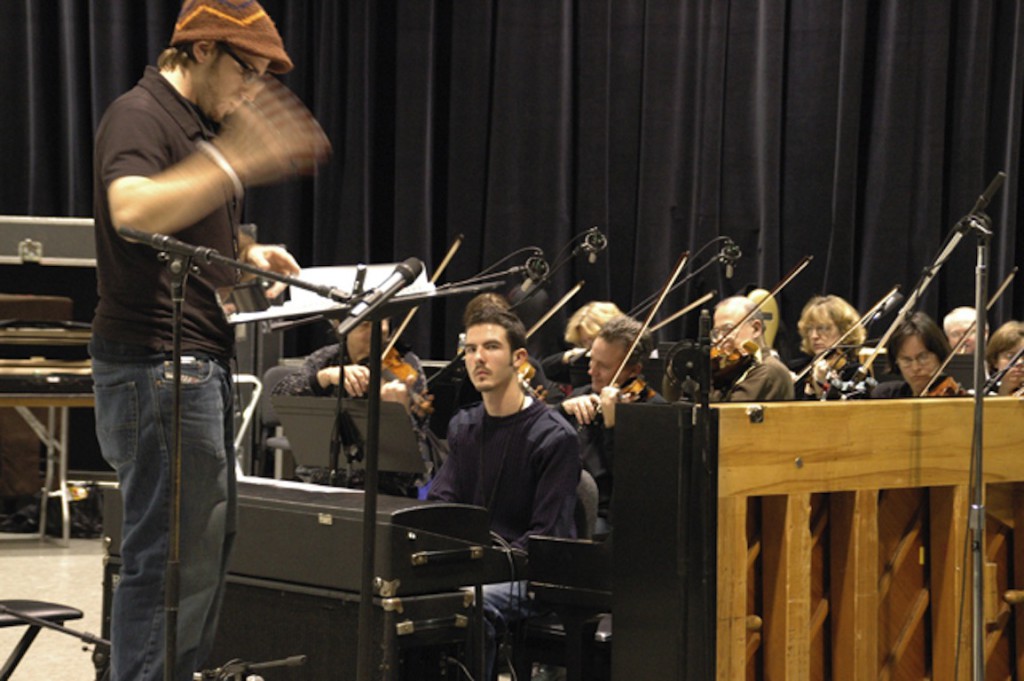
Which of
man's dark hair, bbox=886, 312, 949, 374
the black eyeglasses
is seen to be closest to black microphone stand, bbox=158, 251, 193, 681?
the black eyeglasses

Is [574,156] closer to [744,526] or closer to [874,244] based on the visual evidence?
[874,244]

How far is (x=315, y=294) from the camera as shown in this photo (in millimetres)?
2568

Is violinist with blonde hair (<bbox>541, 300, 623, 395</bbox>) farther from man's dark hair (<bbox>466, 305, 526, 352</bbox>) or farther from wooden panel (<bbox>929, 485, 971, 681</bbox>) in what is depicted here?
wooden panel (<bbox>929, 485, 971, 681</bbox>)

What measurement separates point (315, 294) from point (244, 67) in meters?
0.45

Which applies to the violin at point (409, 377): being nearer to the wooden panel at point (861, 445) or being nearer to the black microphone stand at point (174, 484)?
the wooden panel at point (861, 445)

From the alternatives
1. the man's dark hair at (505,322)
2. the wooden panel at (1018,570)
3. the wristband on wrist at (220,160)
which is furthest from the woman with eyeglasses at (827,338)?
the wristband on wrist at (220,160)

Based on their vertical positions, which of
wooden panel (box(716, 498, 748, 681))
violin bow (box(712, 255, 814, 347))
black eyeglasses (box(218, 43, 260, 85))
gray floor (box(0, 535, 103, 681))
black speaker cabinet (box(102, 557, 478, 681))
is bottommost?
gray floor (box(0, 535, 103, 681))

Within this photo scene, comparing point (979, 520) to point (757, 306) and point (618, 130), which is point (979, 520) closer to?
point (757, 306)

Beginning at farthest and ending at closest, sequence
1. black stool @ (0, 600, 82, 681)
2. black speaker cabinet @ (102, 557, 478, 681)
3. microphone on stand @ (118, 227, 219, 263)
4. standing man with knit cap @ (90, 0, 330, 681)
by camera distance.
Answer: black stool @ (0, 600, 82, 681), black speaker cabinet @ (102, 557, 478, 681), standing man with knit cap @ (90, 0, 330, 681), microphone on stand @ (118, 227, 219, 263)

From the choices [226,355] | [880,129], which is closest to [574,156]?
[880,129]

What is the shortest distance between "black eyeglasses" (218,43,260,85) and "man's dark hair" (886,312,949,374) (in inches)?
127

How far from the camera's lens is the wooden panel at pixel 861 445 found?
304cm

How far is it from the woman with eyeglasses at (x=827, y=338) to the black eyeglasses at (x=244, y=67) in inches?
133

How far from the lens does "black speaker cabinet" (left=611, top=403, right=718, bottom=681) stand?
301 cm
